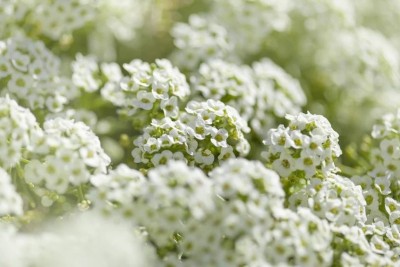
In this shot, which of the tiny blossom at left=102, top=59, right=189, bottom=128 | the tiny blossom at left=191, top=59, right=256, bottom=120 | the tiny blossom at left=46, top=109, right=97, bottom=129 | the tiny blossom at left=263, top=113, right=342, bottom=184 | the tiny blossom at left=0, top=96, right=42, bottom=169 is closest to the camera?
the tiny blossom at left=0, top=96, right=42, bottom=169

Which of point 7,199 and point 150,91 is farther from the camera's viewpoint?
point 150,91

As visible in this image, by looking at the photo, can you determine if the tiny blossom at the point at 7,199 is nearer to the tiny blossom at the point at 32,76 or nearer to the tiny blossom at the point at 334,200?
the tiny blossom at the point at 32,76

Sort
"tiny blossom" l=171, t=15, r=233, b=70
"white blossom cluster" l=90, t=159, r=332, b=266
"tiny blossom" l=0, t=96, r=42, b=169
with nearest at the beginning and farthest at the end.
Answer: "white blossom cluster" l=90, t=159, r=332, b=266 → "tiny blossom" l=0, t=96, r=42, b=169 → "tiny blossom" l=171, t=15, r=233, b=70

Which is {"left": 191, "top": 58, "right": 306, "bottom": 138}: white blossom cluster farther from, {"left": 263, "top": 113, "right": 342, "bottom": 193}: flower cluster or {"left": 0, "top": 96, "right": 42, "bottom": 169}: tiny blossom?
{"left": 0, "top": 96, "right": 42, "bottom": 169}: tiny blossom

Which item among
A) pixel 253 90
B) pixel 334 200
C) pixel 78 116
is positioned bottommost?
pixel 78 116

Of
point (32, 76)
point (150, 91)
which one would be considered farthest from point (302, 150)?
point (32, 76)

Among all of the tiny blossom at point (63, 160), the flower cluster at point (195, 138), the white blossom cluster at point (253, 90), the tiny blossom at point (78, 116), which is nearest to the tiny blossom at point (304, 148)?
the flower cluster at point (195, 138)

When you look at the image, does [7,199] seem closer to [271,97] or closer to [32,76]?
[32,76]

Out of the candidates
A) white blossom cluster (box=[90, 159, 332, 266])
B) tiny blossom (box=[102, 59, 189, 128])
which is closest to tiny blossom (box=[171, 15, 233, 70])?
tiny blossom (box=[102, 59, 189, 128])
